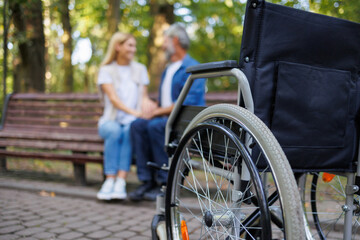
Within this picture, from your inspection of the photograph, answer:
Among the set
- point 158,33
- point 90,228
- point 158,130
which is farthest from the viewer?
point 158,33

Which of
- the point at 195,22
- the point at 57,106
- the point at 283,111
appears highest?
the point at 195,22

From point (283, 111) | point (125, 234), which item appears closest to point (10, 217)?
point (125, 234)

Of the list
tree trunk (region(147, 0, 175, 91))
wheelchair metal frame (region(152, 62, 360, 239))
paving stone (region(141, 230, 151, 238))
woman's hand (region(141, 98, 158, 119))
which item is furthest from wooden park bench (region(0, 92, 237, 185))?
tree trunk (region(147, 0, 175, 91))

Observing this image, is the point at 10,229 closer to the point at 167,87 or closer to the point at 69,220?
the point at 69,220

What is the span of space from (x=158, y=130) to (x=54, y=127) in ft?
7.15

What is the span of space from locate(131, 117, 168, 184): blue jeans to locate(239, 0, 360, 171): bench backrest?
201 centimetres

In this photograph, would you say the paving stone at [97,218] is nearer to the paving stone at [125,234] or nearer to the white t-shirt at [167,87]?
the paving stone at [125,234]

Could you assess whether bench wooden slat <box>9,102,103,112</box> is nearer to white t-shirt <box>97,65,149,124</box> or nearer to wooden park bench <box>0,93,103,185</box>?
wooden park bench <box>0,93,103,185</box>

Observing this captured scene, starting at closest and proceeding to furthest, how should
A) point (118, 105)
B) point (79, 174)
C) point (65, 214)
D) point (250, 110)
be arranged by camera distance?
point (250, 110), point (65, 214), point (118, 105), point (79, 174)

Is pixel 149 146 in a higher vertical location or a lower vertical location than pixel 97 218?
higher

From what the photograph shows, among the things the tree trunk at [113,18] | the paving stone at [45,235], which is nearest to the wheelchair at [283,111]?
the paving stone at [45,235]

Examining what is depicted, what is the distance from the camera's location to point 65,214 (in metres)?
3.40

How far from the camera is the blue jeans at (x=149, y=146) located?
368 centimetres

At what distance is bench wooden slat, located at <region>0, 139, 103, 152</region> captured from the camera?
424 centimetres
